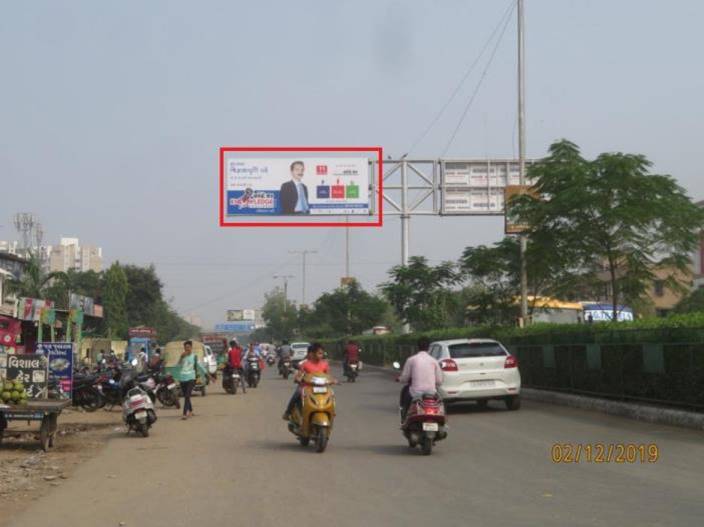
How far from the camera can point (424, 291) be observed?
46375mm

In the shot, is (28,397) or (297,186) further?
(297,186)

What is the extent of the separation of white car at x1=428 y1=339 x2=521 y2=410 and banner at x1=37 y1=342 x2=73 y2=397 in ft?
25.4

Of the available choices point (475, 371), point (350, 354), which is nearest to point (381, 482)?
point (475, 371)

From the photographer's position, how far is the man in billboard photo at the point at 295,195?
3691cm

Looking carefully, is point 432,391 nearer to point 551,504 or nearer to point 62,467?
point 551,504

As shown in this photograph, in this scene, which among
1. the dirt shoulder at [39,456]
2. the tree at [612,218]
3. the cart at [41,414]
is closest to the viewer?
the dirt shoulder at [39,456]

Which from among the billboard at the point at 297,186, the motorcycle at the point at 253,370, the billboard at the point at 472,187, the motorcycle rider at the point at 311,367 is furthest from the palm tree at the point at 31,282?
the motorcycle rider at the point at 311,367

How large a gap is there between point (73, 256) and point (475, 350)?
161 m

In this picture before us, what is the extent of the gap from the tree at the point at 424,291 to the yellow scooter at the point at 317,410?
32.2 meters

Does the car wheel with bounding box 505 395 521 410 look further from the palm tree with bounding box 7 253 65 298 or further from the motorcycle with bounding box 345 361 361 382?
the palm tree with bounding box 7 253 65 298

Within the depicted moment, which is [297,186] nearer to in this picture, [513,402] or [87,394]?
[87,394]

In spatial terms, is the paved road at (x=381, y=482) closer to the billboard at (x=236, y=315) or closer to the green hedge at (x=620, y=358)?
the green hedge at (x=620, y=358)

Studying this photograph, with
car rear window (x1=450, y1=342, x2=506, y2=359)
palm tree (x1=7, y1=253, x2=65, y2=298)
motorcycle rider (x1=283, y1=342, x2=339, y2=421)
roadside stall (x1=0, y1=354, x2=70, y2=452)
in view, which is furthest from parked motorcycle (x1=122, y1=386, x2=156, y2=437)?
palm tree (x1=7, y1=253, x2=65, y2=298)

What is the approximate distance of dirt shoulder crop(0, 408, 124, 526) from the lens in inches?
398
